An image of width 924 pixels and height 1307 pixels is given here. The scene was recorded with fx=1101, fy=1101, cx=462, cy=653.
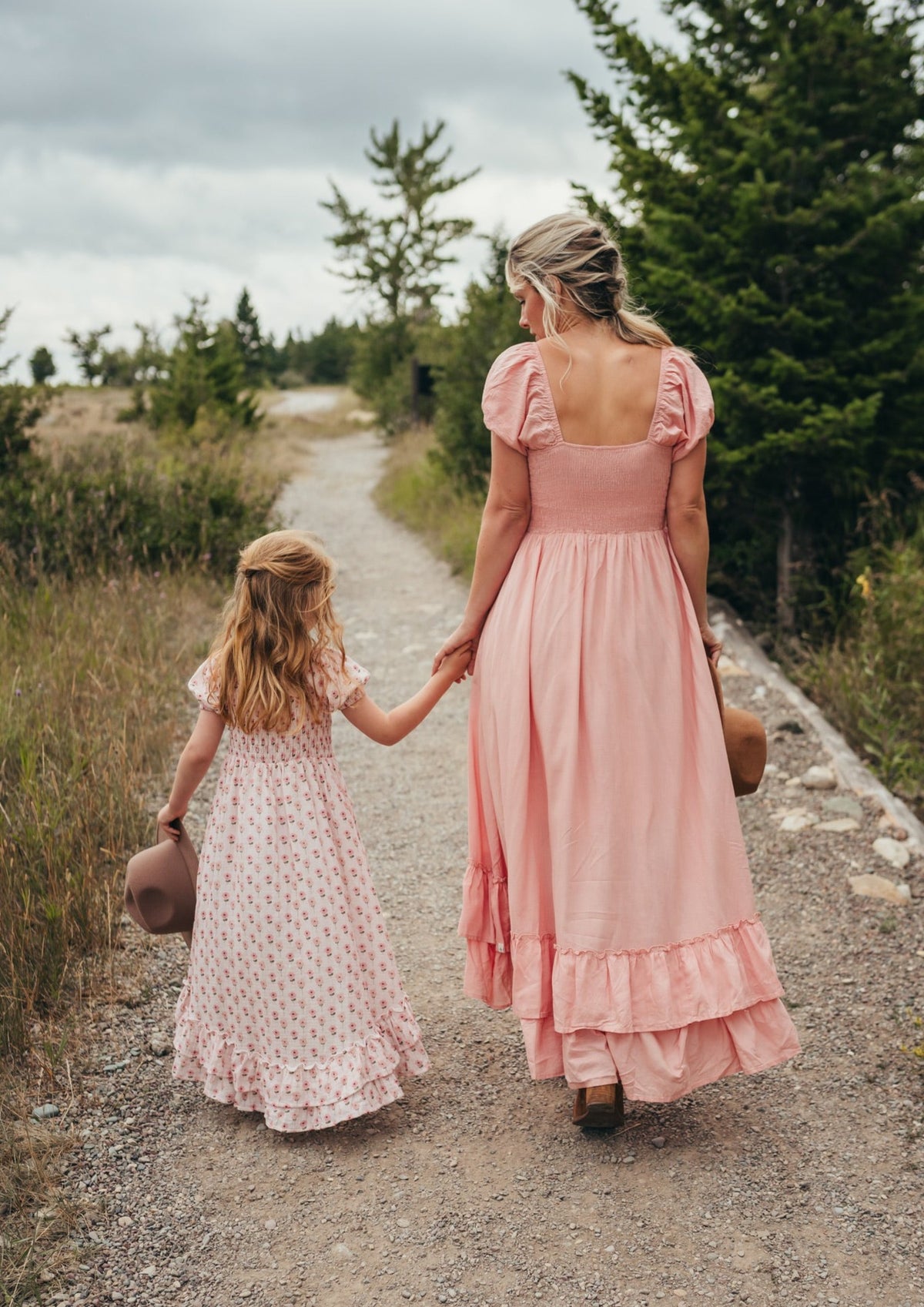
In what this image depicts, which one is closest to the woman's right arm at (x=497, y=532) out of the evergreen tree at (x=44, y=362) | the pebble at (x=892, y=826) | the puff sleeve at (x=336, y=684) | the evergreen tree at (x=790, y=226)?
the puff sleeve at (x=336, y=684)

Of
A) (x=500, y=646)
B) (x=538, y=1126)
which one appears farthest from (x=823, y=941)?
(x=500, y=646)

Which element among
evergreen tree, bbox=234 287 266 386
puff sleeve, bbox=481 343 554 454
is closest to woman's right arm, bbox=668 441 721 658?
puff sleeve, bbox=481 343 554 454

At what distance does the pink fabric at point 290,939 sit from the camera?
9.33 feet

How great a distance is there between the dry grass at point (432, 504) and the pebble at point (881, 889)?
455cm

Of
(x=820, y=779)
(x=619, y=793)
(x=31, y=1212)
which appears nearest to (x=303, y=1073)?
(x=31, y=1212)

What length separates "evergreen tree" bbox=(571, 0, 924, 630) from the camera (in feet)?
20.9

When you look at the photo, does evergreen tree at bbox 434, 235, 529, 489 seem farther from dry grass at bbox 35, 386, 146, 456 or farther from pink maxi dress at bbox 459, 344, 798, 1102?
pink maxi dress at bbox 459, 344, 798, 1102

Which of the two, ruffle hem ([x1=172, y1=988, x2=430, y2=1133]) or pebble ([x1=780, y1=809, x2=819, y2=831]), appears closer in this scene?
ruffle hem ([x1=172, y1=988, x2=430, y2=1133])

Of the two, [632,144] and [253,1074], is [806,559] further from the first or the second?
[253,1074]

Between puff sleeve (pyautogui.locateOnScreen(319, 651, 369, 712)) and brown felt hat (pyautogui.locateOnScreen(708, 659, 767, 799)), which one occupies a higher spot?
puff sleeve (pyautogui.locateOnScreen(319, 651, 369, 712))

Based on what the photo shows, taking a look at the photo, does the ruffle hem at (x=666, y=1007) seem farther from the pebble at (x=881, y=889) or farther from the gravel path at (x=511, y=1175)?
the pebble at (x=881, y=889)

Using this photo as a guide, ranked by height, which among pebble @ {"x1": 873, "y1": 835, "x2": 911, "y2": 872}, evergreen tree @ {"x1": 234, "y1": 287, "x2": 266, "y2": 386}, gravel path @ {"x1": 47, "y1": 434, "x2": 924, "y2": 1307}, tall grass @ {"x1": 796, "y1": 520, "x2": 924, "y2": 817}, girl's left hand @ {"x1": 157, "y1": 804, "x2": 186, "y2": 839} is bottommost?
gravel path @ {"x1": 47, "y1": 434, "x2": 924, "y2": 1307}

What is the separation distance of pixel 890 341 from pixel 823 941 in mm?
3942

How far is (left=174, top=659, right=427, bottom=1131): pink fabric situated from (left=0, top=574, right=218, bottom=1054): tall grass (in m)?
0.77
